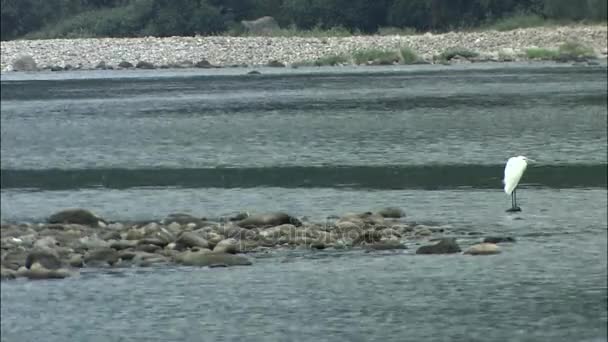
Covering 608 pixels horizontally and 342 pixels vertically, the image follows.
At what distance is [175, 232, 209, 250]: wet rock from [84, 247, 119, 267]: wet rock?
75cm

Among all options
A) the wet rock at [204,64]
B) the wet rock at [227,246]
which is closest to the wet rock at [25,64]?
the wet rock at [204,64]

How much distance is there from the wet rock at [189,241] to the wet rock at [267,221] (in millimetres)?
1012

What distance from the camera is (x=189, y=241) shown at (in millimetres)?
14406

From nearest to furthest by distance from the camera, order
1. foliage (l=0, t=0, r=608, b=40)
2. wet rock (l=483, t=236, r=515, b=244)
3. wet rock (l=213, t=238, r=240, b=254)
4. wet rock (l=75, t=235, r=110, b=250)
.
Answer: wet rock (l=75, t=235, r=110, b=250) → wet rock (l=213, t=238, r=240, b=254) → wet rock (l=483, t=236, r=515, b=244) → foliage (l=0, t=0, r=608, b=40)

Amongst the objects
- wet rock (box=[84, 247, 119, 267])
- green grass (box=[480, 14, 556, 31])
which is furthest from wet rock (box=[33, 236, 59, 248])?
green grass (box=[480, 14, 556, 31])

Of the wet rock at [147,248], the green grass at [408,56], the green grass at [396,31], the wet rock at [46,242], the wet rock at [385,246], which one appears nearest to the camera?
the wet rock at [46,242]

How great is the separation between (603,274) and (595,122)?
56.9ft

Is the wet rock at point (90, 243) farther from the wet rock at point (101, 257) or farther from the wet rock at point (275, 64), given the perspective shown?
the wet rock at point (275, 64)

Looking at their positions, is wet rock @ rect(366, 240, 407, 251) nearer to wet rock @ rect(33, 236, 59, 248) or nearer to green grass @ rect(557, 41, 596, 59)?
wet rock @ rect(33, 236, 59, 248)

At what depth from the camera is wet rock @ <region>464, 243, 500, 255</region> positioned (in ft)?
45.9

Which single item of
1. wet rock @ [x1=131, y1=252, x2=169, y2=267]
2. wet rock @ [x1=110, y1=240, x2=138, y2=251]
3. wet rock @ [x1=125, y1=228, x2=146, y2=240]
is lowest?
wet rock @ [x1=131, y1=252, x2=169, y2=267]

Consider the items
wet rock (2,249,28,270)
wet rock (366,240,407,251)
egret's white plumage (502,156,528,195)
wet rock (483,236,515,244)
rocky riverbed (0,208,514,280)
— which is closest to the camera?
wet rock (2,249,28,270)

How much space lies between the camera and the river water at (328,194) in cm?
1151

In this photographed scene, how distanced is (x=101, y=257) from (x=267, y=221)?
8.15 ft
